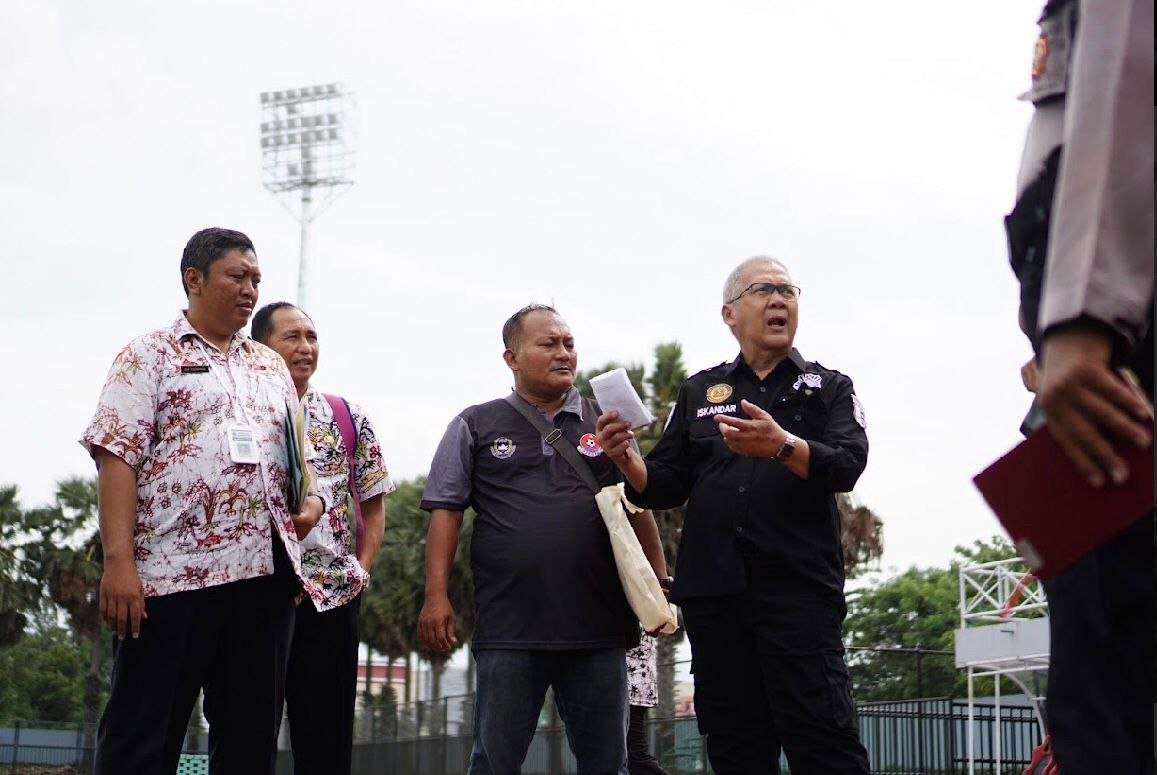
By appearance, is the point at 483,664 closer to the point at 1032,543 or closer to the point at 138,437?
the point at 138,437

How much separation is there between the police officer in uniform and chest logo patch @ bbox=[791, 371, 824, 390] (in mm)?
2964

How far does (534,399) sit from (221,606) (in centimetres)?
175

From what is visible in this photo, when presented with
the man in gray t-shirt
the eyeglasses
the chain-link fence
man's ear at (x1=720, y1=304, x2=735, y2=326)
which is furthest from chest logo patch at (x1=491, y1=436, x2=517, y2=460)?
the chain-link fence

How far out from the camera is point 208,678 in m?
4.83

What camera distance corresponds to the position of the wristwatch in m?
4.70

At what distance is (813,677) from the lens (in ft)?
15.6

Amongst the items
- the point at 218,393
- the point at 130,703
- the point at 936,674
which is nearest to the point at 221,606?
the point at 130,703

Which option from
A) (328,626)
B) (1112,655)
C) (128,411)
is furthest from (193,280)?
(1112,655)

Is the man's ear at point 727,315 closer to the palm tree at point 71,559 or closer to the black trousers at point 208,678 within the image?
the black trousers at point 208,678

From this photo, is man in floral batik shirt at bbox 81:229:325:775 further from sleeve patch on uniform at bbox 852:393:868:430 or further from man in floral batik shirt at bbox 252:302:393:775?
sleeve patch on uniform at bbox 852:393:868:430

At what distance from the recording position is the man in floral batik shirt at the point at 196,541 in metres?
4.61

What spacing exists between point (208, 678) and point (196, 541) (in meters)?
0.47

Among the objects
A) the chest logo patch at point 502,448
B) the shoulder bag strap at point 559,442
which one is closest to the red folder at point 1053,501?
the shoulder bag strap at point 559,442

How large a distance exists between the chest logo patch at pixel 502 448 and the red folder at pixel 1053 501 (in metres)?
3.91
